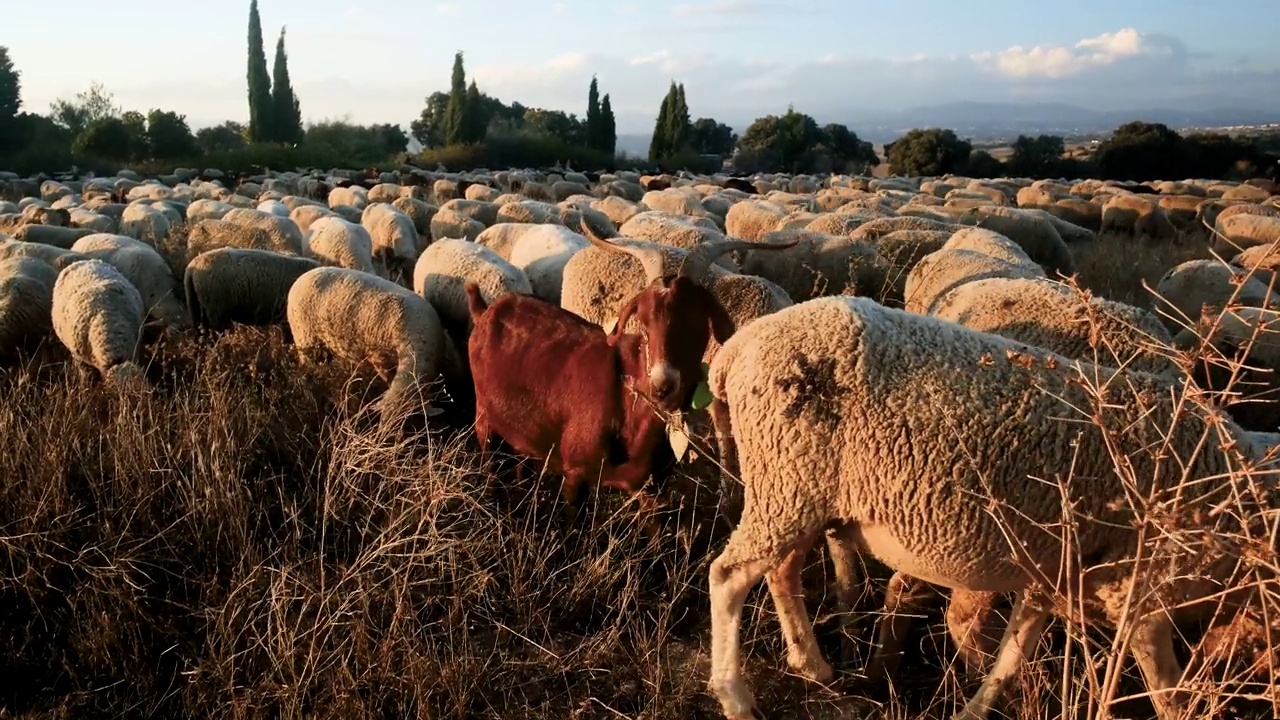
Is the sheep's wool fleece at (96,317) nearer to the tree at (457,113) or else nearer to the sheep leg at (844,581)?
the sheep leg at (844,581)

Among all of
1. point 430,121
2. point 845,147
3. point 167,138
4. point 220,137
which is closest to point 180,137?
point 167,138

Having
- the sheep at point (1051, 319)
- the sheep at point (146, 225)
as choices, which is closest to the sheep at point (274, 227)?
the sheep at point (146, 225)

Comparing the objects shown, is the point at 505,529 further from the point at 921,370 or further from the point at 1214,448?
the point at 1214,448

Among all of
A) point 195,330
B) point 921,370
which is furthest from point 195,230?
point 921,370

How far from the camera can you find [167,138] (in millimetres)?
41125

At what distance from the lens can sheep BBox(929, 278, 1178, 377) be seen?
410cm

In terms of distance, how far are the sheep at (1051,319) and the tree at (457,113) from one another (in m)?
47.8

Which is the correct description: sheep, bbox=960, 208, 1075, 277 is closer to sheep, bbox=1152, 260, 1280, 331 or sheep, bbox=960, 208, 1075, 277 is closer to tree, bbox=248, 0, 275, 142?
sheep, bbox=1152, 260, 1280, 331

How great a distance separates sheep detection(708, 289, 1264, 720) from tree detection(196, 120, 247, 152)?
54.5 metres

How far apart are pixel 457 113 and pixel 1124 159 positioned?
3623cm

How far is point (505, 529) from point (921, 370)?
2.34 metres

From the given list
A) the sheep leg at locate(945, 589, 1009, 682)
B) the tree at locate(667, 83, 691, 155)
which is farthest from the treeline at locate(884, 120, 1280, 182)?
the sheep leg at locate(945, 589, 1009, 682)

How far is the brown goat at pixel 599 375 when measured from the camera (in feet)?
13.8

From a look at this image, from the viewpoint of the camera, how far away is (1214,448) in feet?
9.59
